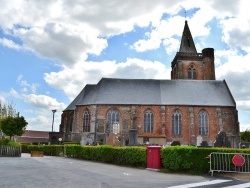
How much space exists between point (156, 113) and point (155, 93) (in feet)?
11.7

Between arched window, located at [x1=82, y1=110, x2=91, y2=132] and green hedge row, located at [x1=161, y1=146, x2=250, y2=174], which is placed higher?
arched window, located at [x1=82, y1=110, x2=91, y2=132]

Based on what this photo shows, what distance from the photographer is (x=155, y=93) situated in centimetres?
4188

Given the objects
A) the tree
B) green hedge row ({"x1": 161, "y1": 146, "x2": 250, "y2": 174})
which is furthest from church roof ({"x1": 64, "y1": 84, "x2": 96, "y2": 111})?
green hedge row ({"x1": 161, "y1": 146, "x2": 250, "y2": 174})

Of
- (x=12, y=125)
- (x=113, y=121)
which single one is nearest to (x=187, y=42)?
(x=113, y=121)

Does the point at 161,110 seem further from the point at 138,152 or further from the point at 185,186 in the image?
the point at 185,186

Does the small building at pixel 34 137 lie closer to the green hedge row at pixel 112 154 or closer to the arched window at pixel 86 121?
the arched window at pixel 86 121

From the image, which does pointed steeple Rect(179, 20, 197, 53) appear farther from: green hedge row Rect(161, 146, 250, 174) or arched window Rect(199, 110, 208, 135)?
green hedge row Rect(161, 146, 250, 174)

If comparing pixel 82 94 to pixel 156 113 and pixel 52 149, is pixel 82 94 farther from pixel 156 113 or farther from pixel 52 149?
pixel 52 149

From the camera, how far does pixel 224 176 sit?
11922 millimetres

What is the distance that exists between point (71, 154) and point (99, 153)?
21.3 ft

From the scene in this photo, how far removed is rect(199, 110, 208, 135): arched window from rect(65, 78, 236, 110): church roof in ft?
4.87

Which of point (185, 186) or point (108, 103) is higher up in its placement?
point (108, 103)

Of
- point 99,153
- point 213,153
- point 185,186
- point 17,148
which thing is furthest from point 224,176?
point 17,148

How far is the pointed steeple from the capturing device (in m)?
50.7
